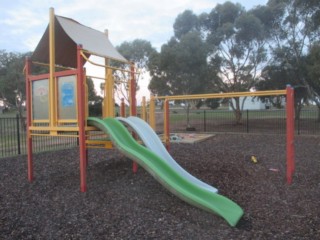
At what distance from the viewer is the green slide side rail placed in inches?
152

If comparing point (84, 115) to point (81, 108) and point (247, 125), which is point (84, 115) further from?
point (247, 125)

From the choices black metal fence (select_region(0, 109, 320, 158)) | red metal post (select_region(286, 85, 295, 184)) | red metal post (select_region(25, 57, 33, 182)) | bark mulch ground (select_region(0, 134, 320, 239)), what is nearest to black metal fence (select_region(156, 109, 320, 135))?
black metal fence (select_region(0, 109, 320, 158))

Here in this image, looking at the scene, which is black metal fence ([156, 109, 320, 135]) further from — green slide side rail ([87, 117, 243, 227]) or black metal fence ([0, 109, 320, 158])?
green slide side rail ([87, 117, 243, 227])

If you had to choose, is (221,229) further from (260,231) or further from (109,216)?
(109,216)

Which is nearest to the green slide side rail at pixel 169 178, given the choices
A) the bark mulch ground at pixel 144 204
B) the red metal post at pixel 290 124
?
the bark mulch ground at pixel 144 204

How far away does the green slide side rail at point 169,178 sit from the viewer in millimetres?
3854

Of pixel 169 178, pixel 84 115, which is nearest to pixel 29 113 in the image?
pixel 84 115

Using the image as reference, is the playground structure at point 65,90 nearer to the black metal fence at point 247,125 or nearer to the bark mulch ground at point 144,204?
the bark mulch ground at point 144,204

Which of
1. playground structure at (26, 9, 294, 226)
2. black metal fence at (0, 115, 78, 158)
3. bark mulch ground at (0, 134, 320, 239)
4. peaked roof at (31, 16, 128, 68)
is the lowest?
bark mulch ground at (0, 134, 320, 239)

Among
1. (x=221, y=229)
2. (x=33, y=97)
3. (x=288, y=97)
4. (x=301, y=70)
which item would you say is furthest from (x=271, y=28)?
(x=221, y=229)

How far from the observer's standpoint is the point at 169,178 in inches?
172

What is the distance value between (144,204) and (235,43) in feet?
56.2

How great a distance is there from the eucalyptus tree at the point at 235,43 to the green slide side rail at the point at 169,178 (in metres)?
14.9

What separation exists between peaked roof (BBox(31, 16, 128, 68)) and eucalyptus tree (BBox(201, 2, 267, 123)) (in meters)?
13.5
